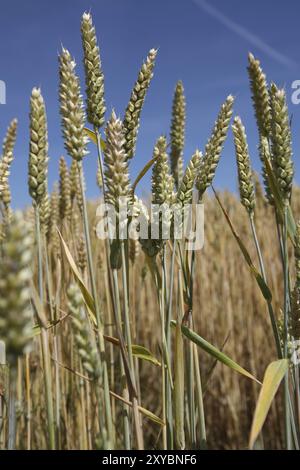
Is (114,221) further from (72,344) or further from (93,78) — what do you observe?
(72,344)

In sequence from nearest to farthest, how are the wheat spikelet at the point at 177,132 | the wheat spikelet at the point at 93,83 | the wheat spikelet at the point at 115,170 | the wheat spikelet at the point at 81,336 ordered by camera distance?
the wheat spikelet at the point at 81,336 → the wheat spikelet at the point at 115,170 → the wheat spikelet at the point at 93,83 → the wheat spikelet at the point at 177,132

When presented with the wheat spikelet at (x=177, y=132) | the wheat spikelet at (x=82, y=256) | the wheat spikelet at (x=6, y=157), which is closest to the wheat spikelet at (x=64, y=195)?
the wheat spikelet at (x=82, y=256)

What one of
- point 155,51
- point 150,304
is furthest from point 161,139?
point 150,304

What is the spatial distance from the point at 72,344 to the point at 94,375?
105cm

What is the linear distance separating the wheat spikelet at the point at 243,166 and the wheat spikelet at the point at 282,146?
0.08 metres

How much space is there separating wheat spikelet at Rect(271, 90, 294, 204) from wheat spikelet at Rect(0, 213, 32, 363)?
0.55 meters

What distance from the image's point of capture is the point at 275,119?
856 millimetres

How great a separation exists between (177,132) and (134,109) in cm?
65

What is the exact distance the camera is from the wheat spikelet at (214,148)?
0.92 m

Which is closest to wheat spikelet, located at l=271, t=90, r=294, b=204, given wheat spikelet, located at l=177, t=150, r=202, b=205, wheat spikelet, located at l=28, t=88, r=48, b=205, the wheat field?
the wheat field

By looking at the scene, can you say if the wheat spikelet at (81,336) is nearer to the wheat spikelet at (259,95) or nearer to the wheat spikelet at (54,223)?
the wheat spikelet at (259,95)

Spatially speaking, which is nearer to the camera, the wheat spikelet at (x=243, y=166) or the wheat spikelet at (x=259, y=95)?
the wheat spikelet at (x=243, y=166)

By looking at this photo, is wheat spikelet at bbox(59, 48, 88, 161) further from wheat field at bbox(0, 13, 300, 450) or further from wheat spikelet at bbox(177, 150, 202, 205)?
wheat spikelet at bbox(177, 150, 202, 205)

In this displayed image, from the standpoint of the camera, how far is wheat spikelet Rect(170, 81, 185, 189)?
144 cm
